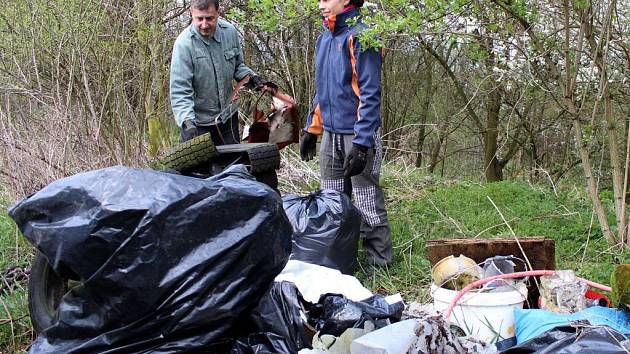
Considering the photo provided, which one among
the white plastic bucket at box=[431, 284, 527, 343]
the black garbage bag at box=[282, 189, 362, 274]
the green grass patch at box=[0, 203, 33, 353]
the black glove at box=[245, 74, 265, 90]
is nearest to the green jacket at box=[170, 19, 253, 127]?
the black glove at box=[245, 74, 265, 90]

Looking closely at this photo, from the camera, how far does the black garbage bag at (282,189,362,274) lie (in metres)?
3.75

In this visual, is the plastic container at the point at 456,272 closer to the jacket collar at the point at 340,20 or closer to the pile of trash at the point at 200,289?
the pile of trash at the point at 200,289

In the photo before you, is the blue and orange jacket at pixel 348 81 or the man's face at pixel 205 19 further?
the man's face at pixel 205 19

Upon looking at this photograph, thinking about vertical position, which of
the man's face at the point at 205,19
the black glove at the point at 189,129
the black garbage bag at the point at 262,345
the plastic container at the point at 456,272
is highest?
the man's face at the point at 205,19

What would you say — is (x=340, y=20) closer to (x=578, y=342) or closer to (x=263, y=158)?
(x=263, y=158)

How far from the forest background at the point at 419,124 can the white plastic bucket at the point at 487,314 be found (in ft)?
3.09

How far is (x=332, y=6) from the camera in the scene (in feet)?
12.6

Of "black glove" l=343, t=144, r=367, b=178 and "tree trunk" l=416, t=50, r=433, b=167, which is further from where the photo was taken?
"tree trunk" l=416, t=50, r=433, b=167

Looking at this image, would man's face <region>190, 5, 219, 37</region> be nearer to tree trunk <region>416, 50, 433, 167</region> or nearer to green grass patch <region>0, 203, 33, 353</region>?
green grass patch <region>0, 203, 33, 353</region>

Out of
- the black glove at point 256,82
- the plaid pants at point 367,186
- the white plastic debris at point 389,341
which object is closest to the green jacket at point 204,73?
the black glove at point 256,82

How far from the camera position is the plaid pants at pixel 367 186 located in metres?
4.05

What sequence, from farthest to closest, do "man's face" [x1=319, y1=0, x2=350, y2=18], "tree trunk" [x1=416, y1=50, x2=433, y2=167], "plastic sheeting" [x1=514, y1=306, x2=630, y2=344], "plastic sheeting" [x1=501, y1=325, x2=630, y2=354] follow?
"tree trunk" [x1=416, y1=50, x2=433, y2=167], "man's face" [x1=319, y1=0, x2=350, y2=18], "plastic sheeting" [x1=514, y1=306, x2=630, y2=344], "plastic sheeting" [x1=501, y1=325, x2=630, y2=354]

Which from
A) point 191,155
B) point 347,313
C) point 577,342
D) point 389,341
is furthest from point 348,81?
point 577,342

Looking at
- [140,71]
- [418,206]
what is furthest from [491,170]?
[140,71]
